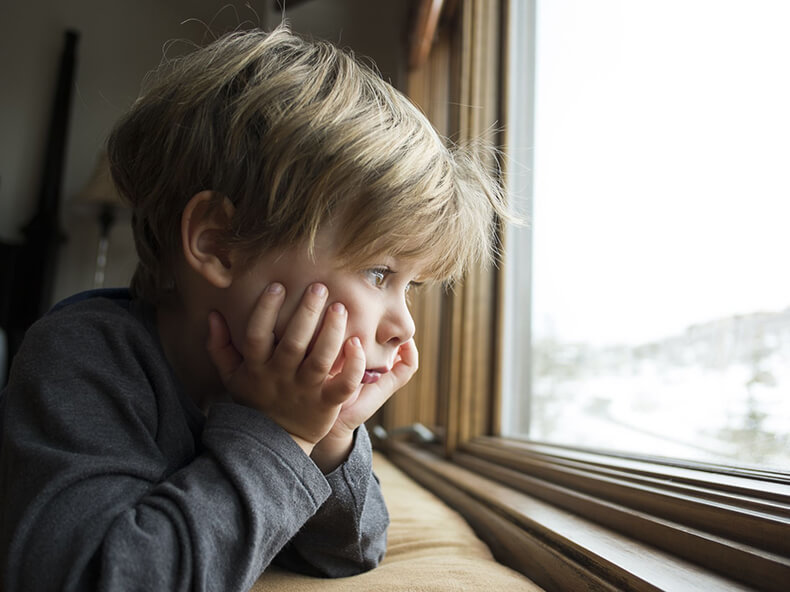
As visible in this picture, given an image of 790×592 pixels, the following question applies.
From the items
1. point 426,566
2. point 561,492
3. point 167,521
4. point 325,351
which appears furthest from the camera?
point 561,492

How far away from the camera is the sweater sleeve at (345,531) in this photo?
Result: 2.30ft

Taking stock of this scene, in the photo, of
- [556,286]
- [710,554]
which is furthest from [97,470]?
[556,286]

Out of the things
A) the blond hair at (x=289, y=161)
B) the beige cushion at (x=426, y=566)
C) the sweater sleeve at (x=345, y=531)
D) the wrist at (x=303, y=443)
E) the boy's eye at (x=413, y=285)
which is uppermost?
the blond hair at (x=289, y=161)

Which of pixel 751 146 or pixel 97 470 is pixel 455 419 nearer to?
pixel 751 146

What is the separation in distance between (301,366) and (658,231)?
1.76ft

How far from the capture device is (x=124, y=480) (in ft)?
1.82

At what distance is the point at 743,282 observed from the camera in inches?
27.9

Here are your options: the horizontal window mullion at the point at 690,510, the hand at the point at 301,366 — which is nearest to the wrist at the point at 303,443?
the hand at the point at 301,366

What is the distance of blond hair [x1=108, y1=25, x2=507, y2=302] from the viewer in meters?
0.66

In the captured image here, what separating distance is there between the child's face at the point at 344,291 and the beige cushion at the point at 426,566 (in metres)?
0.22

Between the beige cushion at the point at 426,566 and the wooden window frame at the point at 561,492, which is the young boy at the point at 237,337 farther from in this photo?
the wooden window frame at the point at 561,492

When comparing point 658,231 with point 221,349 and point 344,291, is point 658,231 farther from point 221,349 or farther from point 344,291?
point 221,349

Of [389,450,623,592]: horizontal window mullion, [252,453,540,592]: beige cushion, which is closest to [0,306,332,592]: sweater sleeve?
[252,453,540,592]: beige cushion

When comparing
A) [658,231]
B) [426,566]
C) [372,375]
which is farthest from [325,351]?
[658,231]
